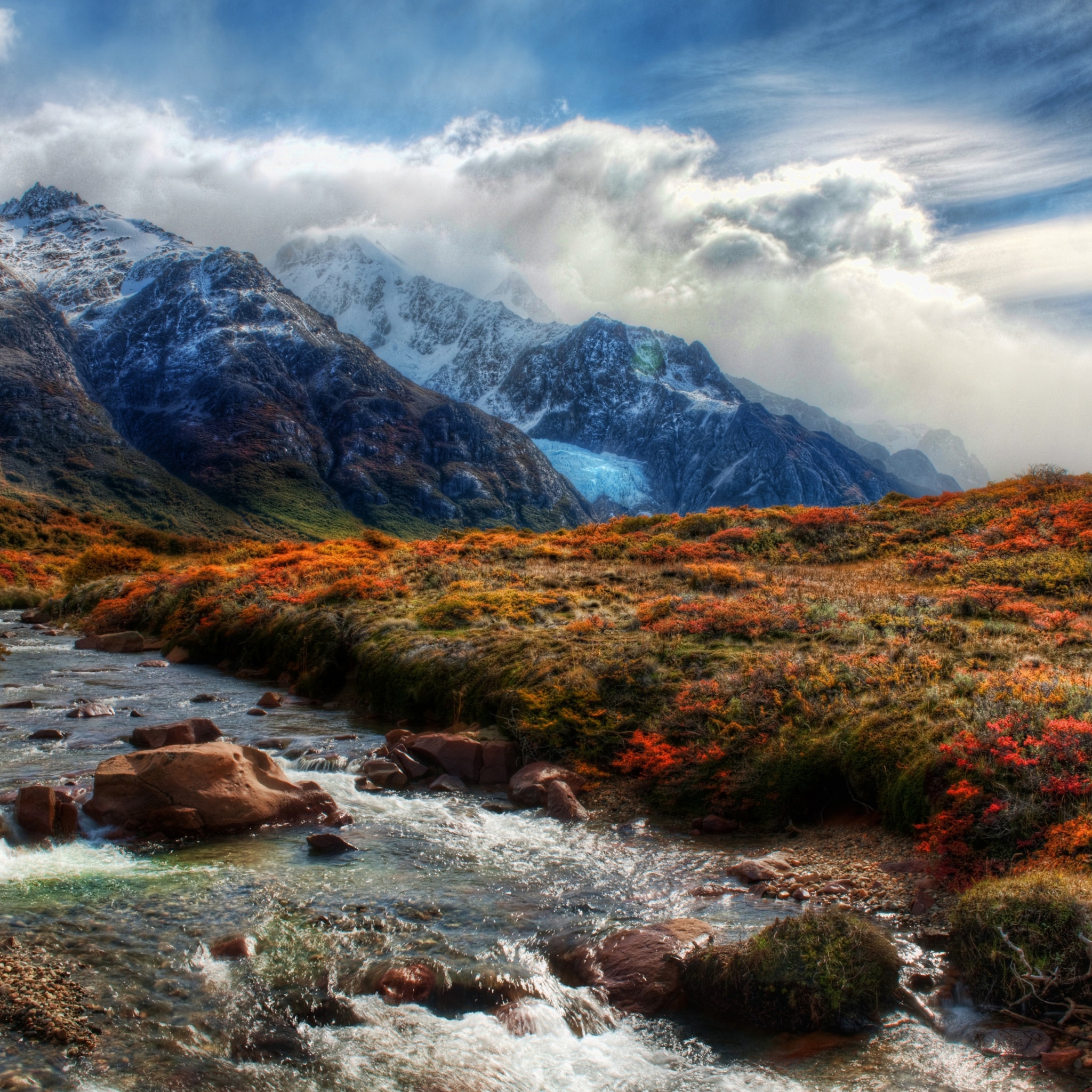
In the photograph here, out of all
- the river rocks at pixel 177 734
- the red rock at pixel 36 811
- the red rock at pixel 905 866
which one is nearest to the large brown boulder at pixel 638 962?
the red rock at pixel 905 866

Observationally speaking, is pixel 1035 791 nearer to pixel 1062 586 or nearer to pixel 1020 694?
pixel 1020 694

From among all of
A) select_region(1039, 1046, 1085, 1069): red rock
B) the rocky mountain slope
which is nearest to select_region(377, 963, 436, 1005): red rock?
select_region(1039, 1046, 1085, 1069): red rock

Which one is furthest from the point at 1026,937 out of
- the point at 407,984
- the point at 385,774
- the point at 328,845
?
the point at 385,774

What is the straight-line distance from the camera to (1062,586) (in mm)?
22203

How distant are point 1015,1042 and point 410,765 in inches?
404

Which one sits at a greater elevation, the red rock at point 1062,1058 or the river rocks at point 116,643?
the red rock at point 1062,1058

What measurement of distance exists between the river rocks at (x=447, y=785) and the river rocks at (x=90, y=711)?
9775mm

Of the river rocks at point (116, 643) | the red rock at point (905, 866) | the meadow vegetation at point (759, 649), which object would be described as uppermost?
the meadow vegetation at point (759, 649)

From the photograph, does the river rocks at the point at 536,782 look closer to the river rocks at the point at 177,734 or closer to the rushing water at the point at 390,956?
the rushing water at the point at 390,956

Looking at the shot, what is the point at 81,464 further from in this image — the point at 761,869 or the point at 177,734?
→ the point at 761,869

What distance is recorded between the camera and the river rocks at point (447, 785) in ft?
44.4

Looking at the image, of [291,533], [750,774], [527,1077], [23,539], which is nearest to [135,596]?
[750,774]

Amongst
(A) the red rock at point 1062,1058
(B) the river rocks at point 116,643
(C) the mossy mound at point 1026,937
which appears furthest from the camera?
(B) the river rocks at point 116,643

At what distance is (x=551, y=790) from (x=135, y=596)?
1236 inches
